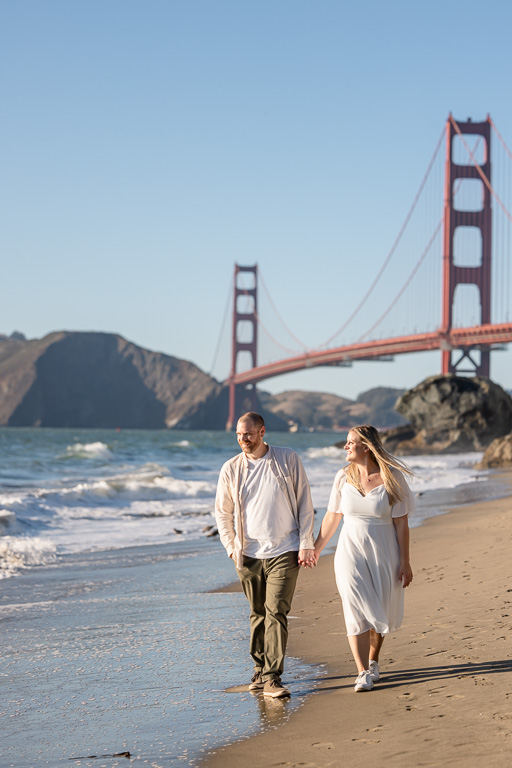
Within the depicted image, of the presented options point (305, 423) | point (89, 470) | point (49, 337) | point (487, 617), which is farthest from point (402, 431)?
point (305, 423)

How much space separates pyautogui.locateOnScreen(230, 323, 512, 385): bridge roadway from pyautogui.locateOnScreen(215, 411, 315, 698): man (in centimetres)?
3471

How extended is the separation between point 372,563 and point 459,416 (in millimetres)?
34576

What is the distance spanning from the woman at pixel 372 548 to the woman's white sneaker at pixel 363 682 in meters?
0.02

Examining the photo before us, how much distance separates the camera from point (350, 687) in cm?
358

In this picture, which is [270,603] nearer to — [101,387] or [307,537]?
[307,537]

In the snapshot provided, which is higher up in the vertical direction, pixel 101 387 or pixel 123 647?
pixel 101 387

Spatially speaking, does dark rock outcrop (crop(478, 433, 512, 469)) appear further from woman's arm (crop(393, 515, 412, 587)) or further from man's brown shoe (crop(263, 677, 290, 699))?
man's brown shoe (crop(263, 677, 290, 699))

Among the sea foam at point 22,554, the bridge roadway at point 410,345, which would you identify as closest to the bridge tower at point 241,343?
the bridge roadway at point 410,345

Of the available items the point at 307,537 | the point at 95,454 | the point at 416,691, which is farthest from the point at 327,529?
the point at 95,454

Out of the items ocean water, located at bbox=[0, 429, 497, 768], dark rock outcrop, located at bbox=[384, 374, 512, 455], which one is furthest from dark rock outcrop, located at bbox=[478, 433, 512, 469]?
dark rock outcrop, located at bbox=[384, 374, 512, 455]

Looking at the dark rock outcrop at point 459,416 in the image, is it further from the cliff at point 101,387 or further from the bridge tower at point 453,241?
the cliff at point 101,387

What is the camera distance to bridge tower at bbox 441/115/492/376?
43344 mm

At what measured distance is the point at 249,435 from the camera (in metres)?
3.68

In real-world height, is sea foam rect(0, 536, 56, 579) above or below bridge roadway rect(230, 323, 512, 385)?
below
